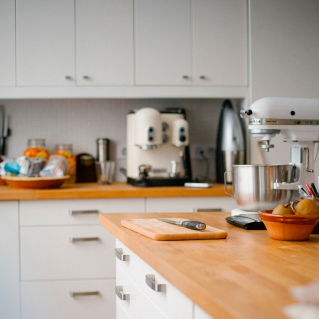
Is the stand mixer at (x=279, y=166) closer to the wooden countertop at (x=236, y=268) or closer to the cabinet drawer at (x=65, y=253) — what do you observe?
the wooden countertop at (x=236, y=268)

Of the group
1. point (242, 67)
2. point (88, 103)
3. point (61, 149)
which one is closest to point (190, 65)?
point (242, 67)

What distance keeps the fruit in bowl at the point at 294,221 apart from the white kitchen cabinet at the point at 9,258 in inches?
62.8

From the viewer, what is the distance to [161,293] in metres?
0.85

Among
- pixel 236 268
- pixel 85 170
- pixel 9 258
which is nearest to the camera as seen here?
pixel 236 268

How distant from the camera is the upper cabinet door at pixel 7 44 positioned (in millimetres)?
2424

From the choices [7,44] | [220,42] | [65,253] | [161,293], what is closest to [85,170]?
[65,253]

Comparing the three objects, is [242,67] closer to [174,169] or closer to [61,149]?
[174,169]

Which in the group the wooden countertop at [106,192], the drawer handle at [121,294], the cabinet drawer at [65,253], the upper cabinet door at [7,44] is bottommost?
the cabinet drawer at [65,253]

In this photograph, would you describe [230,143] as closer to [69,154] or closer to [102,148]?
[102,148]

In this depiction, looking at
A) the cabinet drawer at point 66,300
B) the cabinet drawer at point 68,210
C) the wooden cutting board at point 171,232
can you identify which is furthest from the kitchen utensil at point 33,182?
the wooden cutting board at point 171,232

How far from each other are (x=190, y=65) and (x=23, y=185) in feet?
4.08

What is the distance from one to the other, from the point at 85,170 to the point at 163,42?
998 mm

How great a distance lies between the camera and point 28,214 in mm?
2158

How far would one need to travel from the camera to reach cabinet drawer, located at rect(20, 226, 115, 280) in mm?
2160
